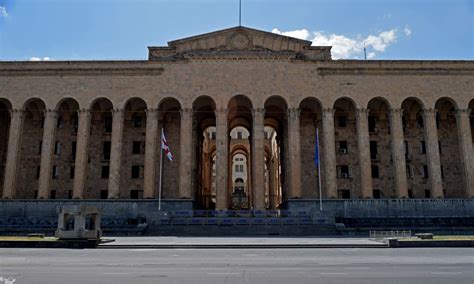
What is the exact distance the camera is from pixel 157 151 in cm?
4294

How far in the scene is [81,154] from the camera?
40844 millimetres

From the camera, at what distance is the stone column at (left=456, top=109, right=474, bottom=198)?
40044 mm

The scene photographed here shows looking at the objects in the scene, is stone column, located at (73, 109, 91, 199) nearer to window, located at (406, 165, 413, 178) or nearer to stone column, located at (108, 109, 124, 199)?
stone column, located at (108, 109, 124, 199)

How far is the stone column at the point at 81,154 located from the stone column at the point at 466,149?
41.1m

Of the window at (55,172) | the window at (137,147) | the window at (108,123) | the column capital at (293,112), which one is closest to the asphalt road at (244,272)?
the column capital at (293,112)

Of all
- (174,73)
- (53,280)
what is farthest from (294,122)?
(53,280)

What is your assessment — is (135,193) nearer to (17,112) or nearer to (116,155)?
(116,155)

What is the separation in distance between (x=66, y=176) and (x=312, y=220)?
2949 cm

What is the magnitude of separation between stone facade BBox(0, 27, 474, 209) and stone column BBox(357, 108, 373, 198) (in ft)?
0.36

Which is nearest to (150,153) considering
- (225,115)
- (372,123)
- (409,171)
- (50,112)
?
(225,115)

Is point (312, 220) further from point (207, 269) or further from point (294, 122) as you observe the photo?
point (207, 269)

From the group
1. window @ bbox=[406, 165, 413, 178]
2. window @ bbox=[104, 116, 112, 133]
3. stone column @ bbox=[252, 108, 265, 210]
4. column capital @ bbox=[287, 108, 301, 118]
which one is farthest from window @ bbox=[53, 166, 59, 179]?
window @ bbox=[406, 165, 413, 178]

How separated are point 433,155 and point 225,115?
23.1 metres

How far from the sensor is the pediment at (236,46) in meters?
42.6
